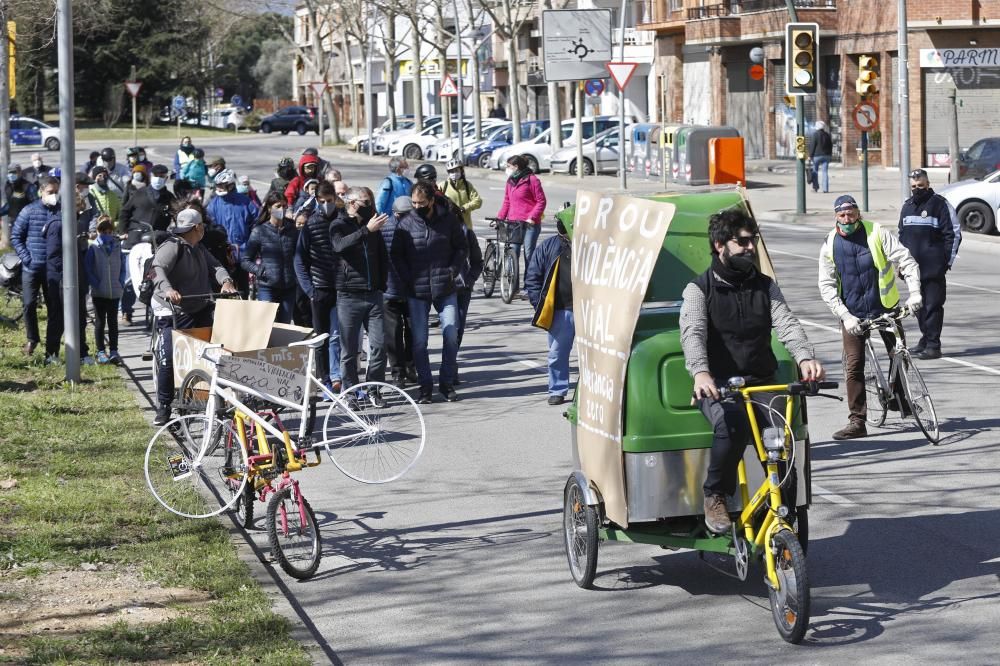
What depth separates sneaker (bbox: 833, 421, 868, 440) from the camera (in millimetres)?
11086

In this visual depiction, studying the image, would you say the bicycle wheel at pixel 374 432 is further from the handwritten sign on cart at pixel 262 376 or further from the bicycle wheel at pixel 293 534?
the bicycle wheel at pixel 293 534

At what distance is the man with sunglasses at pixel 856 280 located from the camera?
36.4ft

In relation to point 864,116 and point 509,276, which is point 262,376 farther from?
point 864,116

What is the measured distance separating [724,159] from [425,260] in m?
24.5

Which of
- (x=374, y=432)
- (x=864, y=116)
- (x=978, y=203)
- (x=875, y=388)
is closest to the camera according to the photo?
(x=374, y=432)

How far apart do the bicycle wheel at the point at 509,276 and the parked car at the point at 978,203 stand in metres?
10.4

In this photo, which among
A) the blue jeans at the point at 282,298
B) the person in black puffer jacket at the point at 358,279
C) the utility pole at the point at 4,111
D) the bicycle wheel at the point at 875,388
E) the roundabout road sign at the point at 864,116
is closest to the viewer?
the bicycle wheel at the point at 875,388

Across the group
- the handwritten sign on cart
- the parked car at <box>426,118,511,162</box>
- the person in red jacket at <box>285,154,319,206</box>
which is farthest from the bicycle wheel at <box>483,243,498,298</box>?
the parked car at <box>426,118,511,162</box>

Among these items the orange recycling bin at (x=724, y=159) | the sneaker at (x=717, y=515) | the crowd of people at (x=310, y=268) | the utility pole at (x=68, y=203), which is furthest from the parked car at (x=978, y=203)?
the sneaker at (x=717, y=515)

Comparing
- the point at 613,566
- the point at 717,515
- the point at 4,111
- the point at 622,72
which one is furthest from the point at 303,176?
the point at 622,72

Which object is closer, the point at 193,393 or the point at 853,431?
the point at 193,393

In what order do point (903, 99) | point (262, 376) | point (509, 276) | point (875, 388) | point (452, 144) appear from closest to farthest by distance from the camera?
point (262, 376) → point (875, 388) → point (509, 276) → point (903, 99) → point (452, 144)

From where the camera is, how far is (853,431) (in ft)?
36.4

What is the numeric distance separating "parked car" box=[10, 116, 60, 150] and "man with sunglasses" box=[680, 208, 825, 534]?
65267 mm
